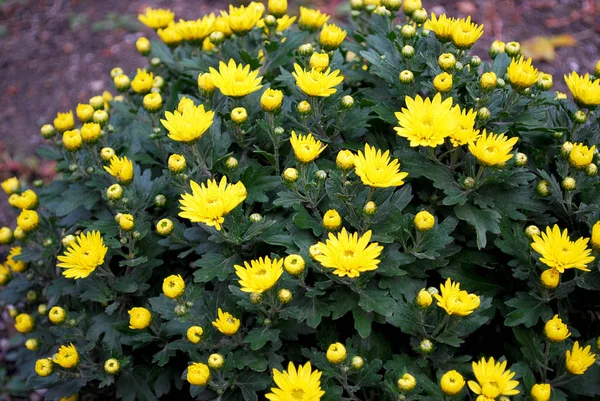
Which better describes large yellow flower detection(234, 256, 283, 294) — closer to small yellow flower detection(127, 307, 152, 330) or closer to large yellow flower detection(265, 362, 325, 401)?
large yellow flower detection(265, 362, 325, 401)

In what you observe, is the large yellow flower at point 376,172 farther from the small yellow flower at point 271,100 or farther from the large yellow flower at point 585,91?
the large yellow flower at point 585,91

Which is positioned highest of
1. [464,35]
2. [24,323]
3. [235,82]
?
[464,35]

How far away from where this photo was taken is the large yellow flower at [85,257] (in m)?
2.65

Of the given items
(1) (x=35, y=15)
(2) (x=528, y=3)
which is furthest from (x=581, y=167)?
(1) (x=35, y=15)

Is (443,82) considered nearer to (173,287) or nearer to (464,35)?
(464,35)

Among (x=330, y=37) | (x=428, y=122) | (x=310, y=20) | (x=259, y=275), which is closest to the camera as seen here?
(x=259, y=275)

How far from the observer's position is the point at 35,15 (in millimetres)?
7316

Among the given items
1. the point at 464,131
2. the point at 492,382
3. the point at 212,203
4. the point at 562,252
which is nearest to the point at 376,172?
the point at 464,131

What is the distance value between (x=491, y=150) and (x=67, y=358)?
81.6 inches

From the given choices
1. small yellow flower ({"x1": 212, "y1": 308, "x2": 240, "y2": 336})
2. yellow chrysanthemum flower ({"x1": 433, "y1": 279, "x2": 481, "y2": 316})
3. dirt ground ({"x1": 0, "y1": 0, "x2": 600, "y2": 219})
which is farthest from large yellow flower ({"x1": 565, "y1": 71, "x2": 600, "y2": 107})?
dirt ground ({"x1": 0, "y1": 0, "x2": 600, "y2": 219})

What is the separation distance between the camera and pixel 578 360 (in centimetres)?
236

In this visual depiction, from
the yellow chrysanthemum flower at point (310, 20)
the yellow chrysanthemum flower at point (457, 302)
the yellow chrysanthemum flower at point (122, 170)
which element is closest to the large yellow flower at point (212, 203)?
the yellow chrysanthemum flower at point (122, 170)

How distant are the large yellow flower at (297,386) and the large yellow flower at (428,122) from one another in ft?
3.30

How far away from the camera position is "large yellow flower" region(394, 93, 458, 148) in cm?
247
